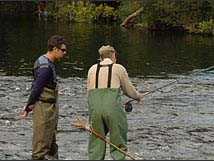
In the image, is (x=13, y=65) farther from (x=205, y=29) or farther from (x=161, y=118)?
(x=205, y=29)

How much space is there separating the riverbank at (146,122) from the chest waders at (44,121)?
→ 114 cm

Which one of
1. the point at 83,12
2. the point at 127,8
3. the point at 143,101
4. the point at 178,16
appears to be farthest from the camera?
the point at 83,12

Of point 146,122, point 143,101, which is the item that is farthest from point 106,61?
point 143,101

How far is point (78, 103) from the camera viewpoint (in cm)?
1795

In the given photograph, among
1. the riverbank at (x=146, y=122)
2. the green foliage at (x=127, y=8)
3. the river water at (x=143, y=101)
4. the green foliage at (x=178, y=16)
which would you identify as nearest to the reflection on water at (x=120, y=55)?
the river water at (x=143, y=101)

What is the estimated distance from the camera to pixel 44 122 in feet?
30.9

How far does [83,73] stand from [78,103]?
780cm

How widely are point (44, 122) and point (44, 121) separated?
0.02 metres

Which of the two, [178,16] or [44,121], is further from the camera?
[178,16]

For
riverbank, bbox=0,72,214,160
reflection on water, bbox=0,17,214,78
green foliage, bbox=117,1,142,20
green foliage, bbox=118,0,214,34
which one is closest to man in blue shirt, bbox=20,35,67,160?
riverbank, bbox=0,72,214,160

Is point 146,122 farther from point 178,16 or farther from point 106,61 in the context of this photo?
point 178,16

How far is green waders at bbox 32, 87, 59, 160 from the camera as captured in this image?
940 centimetres

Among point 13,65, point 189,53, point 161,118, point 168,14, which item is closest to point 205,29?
point 168,14

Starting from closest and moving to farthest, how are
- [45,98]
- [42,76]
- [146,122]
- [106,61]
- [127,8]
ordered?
1. [106,61]
2. [42,76]
3. [45,98]
4. [146,122]
5. [127,8]
